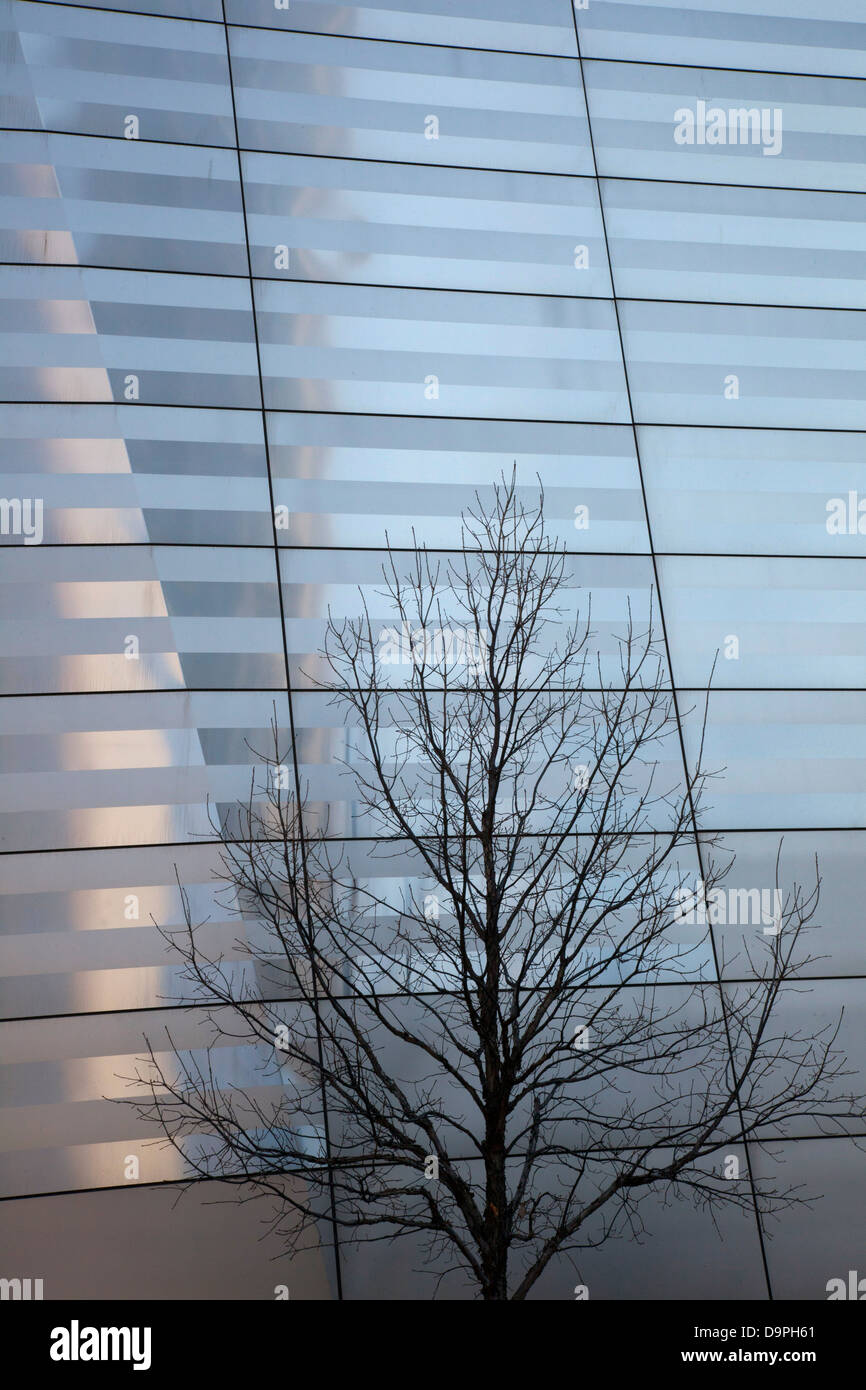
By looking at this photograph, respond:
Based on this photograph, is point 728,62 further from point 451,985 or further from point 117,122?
point 451,985

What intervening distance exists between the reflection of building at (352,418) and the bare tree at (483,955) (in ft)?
0.92

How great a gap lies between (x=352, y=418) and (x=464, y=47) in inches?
167

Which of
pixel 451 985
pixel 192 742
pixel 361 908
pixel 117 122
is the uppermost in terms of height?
pixel 117 122

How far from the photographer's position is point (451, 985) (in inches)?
348

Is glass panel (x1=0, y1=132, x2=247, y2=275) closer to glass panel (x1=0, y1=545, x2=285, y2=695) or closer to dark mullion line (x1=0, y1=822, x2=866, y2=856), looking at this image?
glass panel (x1=0, y1=545, x2=285, y2=695)

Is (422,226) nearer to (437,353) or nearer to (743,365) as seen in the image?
(437,353)

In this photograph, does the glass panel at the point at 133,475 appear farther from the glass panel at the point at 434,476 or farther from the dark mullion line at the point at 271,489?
the glass panel at the point at 434,476

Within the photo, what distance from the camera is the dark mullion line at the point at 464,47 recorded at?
11.3 metres

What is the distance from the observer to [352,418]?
10391 mm

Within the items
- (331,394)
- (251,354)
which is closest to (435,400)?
(331,394)

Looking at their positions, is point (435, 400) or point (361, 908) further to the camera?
point (435, 400)

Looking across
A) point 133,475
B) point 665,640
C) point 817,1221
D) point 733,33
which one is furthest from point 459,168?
point 817,1221

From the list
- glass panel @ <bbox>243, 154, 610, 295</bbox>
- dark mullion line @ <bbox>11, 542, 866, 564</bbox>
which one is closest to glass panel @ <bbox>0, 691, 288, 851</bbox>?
dark mullion line @ <bbox>11, 542, 866, 564</bbox>

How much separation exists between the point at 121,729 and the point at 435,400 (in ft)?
12.8
